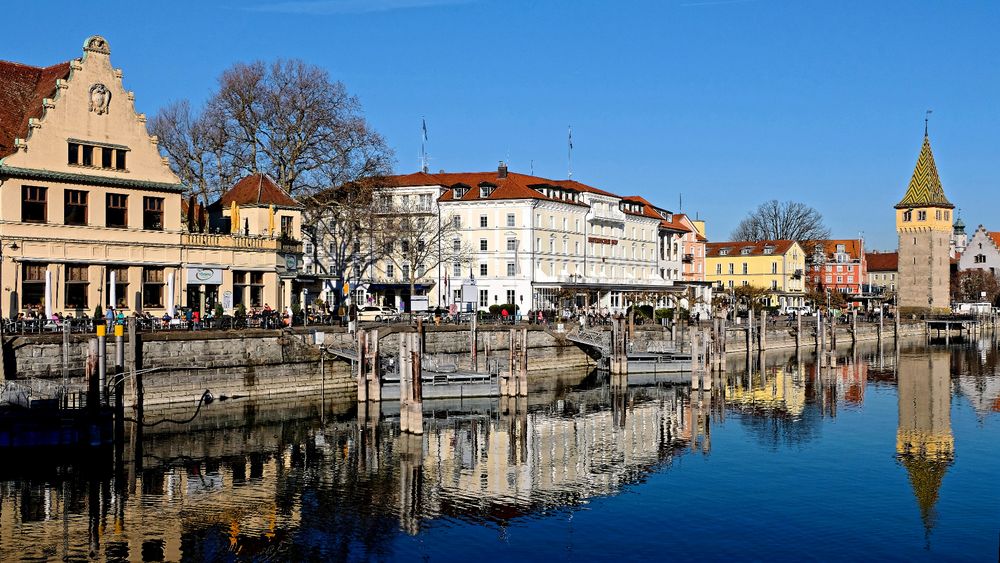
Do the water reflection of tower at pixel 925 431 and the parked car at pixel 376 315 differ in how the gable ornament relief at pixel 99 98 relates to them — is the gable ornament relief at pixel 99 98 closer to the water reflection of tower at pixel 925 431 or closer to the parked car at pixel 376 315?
the parked car at pixel 376 315

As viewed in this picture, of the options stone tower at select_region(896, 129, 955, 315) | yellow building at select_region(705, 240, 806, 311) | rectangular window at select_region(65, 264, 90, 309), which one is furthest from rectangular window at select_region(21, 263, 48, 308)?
stone tower at select_region(896, 129, 955, 315)

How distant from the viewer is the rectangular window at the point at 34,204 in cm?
4825

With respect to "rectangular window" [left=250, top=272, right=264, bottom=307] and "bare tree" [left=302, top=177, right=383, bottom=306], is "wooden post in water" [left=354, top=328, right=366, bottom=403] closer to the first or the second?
"rectangular window" [left=250, top=272, right=264, bottom=307]

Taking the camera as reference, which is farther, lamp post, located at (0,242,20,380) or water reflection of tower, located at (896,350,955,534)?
lamp post, located at (0,242,20,380)

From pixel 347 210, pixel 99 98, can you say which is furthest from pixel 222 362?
pixel 347 210

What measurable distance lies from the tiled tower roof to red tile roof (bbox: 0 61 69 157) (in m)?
123

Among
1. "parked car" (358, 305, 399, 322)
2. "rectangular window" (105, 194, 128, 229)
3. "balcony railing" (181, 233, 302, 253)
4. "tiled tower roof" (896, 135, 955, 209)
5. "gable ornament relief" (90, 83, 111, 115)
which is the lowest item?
"parked car" (358, 305, 399, 322)

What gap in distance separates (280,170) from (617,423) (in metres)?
35.5

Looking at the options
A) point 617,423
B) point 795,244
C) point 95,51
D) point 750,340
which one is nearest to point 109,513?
point 617,423

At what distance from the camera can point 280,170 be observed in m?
73.6

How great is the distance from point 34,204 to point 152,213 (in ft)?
19.7

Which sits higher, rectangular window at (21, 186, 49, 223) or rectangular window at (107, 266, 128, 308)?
rectangular window at (21, 186, 49, 223)

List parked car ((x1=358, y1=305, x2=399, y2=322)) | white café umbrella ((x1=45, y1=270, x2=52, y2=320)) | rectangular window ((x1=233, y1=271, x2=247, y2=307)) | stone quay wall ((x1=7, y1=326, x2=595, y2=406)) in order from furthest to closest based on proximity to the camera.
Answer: parked car ((x1=358, y1=305, x2=399, y2=322)) < rectangular window ((x1=233, y1=271, x2=247, y2=307)) < white café umbrella ((x1=45, y1=270, x2=52, y2=320)) < stone quay wall ((x1=7, y1=326, x2=595, y2=406))

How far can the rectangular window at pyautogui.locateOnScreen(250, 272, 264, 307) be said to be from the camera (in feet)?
193
